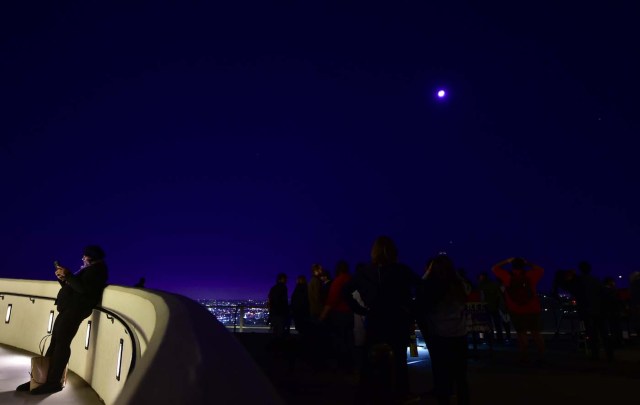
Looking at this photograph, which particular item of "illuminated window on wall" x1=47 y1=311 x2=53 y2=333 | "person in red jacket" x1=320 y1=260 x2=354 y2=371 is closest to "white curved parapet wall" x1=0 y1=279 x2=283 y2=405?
"person in red jacket" x1=320 y1=260 x2=354 y2=371

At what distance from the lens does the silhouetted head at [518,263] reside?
7.40 metres

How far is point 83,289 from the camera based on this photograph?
5836 mm

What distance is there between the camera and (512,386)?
580 centimetres

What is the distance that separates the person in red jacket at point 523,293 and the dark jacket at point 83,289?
5.89 metres

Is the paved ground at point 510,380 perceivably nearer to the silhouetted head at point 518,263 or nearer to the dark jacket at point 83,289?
the silhouetted head at point 518,263

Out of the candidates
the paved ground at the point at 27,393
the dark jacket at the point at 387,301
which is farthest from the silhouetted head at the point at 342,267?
the paved ground at the point at 27,393

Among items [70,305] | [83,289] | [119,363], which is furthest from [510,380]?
[70,305]

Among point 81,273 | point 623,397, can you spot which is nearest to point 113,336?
point 81,273

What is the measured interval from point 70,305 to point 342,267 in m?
3.91

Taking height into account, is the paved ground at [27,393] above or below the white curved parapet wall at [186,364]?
below

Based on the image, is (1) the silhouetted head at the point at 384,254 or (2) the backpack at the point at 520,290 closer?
(1) the silhouetted head at the point at 384,254

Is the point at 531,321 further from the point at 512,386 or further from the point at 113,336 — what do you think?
the point at 113,336

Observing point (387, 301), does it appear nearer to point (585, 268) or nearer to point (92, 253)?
point (92, 253)

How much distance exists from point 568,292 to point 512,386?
4115 millimetres
